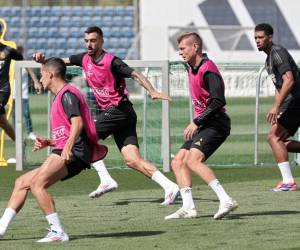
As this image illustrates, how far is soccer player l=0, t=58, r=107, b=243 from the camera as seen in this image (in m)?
9.85

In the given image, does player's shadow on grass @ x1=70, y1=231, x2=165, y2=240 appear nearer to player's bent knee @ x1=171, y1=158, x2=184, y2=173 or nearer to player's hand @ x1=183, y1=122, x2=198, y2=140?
→ player's hand @ x1=183, y1=122, x2=198, y2=140

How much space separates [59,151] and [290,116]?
194 inches

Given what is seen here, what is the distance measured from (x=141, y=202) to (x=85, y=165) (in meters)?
3.17

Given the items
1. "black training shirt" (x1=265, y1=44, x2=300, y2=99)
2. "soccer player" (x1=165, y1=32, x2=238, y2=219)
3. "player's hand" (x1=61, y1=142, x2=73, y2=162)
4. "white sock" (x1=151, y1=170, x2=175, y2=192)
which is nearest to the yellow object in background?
"black training shirt" (x1=265, y1=44, x2=300, y2=99)

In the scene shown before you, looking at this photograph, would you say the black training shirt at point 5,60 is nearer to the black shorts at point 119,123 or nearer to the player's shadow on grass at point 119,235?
the black shorts at point 119,123

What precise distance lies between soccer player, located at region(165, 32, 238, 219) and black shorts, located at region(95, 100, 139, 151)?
4.90ft

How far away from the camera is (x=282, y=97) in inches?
528

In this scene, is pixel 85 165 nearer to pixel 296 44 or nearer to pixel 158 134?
pixel 158 134

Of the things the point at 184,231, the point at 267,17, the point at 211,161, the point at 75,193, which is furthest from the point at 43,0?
the point at 184,231

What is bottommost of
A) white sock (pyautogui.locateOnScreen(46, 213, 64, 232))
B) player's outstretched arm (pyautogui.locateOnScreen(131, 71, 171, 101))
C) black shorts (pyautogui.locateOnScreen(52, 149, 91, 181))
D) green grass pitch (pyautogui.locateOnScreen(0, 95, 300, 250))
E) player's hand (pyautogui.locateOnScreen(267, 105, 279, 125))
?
green grass pitch (pyautogui.locateOnScreen(0, 95, 300, 250))

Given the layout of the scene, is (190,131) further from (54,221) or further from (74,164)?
(54,221)

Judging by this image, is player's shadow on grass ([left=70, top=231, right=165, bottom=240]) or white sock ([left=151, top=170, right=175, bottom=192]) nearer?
player's shadow on grass ([left=70, top=231, right=165, bottom=240])

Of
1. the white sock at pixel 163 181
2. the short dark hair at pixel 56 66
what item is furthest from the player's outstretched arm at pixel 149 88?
the white sock at pixel 163 181

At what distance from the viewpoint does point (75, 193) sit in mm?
14289
